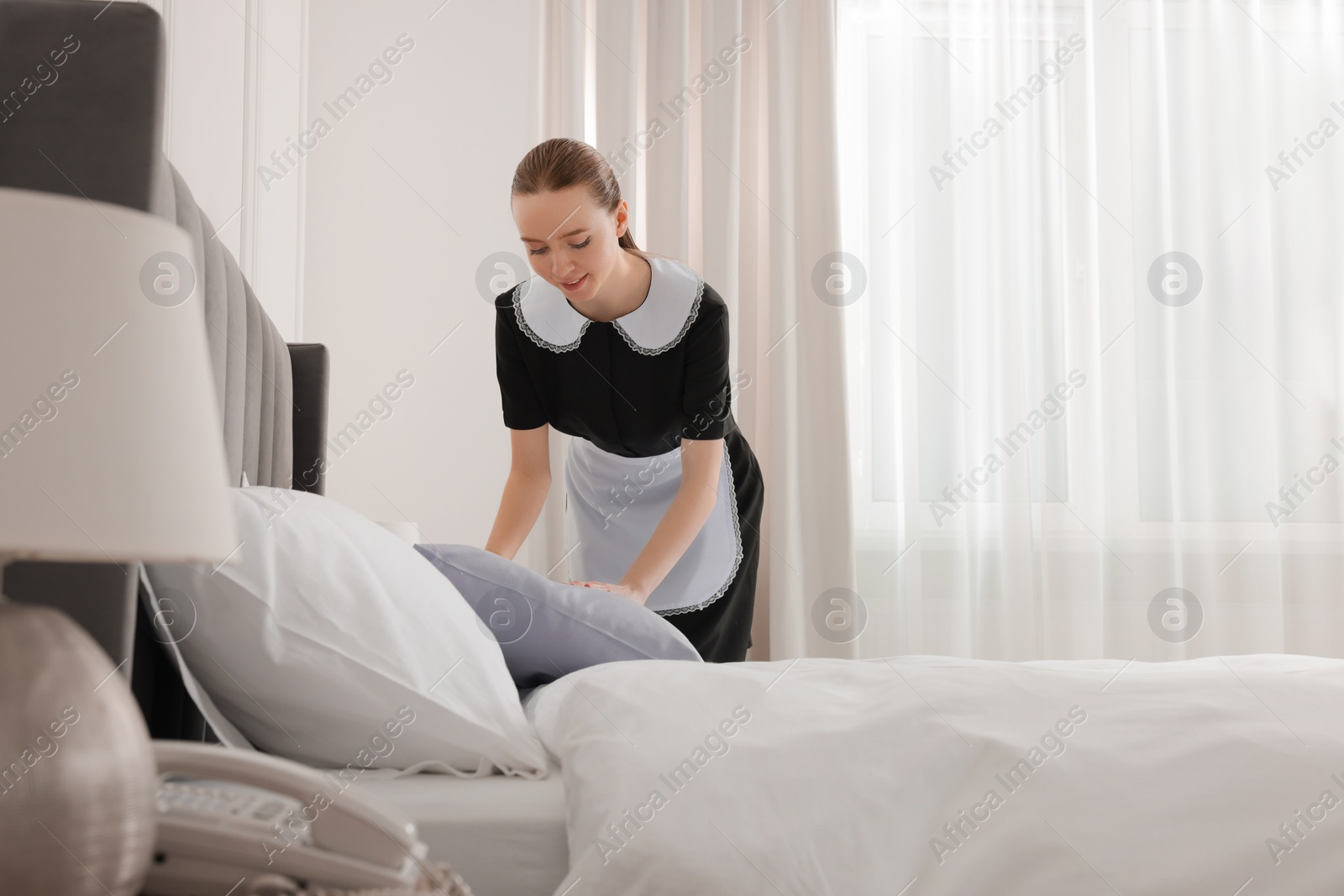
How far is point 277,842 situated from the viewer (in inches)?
19.8

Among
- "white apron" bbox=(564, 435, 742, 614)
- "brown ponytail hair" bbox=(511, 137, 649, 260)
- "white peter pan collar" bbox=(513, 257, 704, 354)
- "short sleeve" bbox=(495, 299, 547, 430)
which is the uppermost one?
"brown ponytail hair" bbox=(511, 137, 649, 260)

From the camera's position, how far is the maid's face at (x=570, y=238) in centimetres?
160

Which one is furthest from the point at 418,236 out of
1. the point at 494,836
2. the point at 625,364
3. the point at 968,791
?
the point at 968,791

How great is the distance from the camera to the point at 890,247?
3.04m

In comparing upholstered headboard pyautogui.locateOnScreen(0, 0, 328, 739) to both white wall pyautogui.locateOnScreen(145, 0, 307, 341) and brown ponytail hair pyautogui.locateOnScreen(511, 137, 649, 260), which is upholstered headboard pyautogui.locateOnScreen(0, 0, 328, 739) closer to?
white wall pyautogui.locateOnScreen(145, 0, 307, 341)

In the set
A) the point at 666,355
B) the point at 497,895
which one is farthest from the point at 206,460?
the point at 666,355

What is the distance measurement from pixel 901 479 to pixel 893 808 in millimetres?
2337

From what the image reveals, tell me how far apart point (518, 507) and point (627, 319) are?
0.43 meters

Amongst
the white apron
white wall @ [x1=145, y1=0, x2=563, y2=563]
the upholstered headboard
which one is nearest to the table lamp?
the upholstered headboard

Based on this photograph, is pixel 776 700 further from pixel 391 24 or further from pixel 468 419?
pixel 391 24

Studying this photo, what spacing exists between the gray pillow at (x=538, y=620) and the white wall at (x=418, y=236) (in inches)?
67.6

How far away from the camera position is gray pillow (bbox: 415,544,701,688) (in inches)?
42.5

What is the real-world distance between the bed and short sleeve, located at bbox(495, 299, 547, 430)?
1.03 m

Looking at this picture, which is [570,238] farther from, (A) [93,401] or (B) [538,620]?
(A) [93,401]
